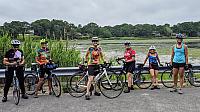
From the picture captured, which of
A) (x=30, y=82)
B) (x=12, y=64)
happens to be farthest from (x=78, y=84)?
(x=12, y=64)

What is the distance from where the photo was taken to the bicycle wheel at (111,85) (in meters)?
9.15

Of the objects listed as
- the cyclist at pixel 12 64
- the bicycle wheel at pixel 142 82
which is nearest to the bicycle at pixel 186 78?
the bicycle wheel at pixel 142 82

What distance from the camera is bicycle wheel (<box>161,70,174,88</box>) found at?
10810 millimetres

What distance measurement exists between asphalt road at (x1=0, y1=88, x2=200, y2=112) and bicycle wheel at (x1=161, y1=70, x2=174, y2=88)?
1241 mm

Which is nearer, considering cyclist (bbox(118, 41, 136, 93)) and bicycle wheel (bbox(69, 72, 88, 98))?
bicycle wheel (bbox(69, 72, 88, 98))

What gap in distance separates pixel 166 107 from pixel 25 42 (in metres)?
6.50

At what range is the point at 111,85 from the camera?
9188 mm

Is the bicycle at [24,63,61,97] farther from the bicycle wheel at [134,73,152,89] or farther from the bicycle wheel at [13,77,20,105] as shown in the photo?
the bicycle wheel at [134,73,152,89]

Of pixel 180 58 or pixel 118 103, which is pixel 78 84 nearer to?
pixel 118 103

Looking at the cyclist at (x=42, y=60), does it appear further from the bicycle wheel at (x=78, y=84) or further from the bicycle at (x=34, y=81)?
the bicycle wheel at (x=78, y=84)

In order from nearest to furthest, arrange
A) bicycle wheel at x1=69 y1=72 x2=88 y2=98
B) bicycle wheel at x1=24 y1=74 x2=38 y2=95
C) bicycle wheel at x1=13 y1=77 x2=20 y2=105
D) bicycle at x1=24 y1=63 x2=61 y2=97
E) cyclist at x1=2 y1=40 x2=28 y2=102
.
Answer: bicycle wheel at x1=13 y1=77 x2=20 y2=105 → cyclist at x1=2 y1=40 x2=28 y2=102 → bicycle at x1=24 y1=63 x2=61 y2=97 → bicycle wheel at x1=69 y1=72 x2=88 y2=98 → bicycle wheel at x1=24 y1=74 x2=38 y2=95

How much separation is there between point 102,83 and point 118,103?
1.20 meters

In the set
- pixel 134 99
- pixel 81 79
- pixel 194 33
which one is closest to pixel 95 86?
pixel 81 79

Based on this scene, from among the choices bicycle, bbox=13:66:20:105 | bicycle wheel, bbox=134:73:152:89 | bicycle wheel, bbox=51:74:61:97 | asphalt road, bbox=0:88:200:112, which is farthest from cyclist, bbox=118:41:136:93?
bicycle, bbox=13:66:20:105
